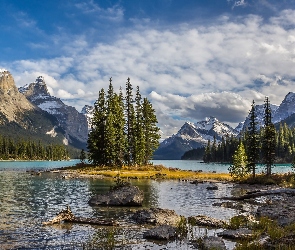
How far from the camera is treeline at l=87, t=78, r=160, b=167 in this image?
89.7 m

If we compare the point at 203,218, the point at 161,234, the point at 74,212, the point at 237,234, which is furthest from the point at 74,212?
the point at 237,234

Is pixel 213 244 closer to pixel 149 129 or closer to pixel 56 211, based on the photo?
pixel 56 211

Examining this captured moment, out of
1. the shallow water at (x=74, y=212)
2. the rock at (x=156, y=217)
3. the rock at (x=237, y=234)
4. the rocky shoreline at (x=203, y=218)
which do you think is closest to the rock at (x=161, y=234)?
the rocky shoreline at (x=203, y=218)

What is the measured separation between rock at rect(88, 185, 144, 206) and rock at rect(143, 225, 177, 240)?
41.0ft

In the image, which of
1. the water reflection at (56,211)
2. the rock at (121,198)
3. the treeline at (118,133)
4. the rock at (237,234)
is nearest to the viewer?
the water reflection at (56,211)

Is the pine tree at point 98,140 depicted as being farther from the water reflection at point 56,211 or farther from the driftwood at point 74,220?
the driftwood at point 74,220

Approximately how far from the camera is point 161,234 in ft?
66.6

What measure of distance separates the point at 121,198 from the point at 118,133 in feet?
186

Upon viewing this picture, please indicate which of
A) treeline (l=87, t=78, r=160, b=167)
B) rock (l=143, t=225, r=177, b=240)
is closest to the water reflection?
rock (l=143, t=225, r=177, b=240)

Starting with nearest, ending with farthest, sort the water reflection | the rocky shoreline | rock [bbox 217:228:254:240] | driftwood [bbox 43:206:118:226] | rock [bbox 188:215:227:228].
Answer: the water reflection < the rocky shoreline < rock [bbox 217:228:254:240] < driftwood [bbox 43:206:118:226] < rock [bbox 188:215:227:228]

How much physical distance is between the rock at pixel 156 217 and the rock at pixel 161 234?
8.92 feet

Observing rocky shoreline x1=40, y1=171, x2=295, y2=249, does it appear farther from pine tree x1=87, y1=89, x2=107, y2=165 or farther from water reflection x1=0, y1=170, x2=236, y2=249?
pine tree x1=87, y1=89, x2=107, y2=165

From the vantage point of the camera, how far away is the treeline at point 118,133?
294 feet

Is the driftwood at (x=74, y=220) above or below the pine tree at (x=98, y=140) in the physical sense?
below
